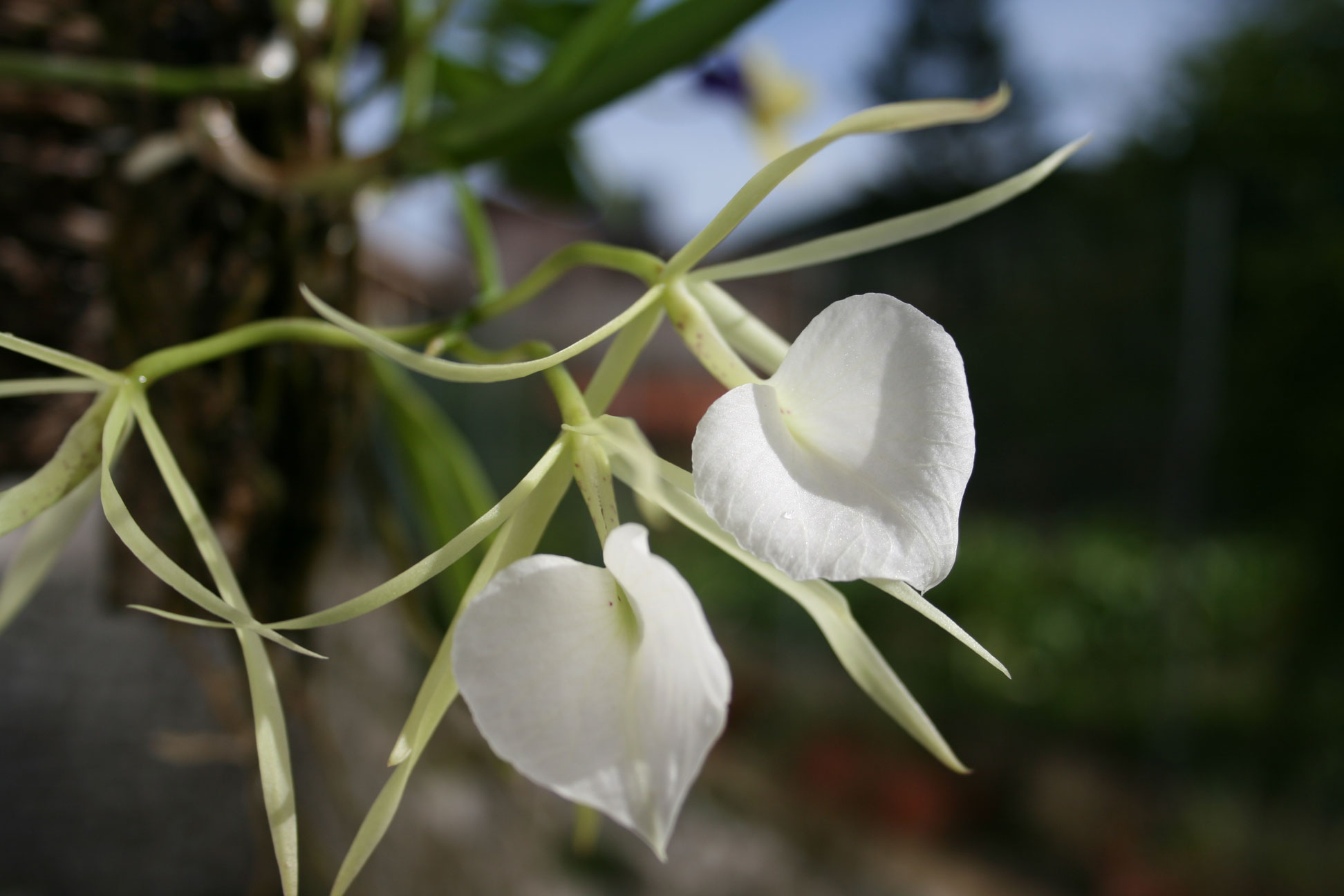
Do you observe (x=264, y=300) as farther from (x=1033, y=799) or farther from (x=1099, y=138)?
(x=1099, y=138)

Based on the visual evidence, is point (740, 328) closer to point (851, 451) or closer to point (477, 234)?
point (851, 451)

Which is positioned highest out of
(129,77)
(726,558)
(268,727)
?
(129,77)

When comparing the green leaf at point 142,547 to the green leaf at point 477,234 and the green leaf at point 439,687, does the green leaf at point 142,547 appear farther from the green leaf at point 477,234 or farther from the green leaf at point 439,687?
the green leaf at point 477,234

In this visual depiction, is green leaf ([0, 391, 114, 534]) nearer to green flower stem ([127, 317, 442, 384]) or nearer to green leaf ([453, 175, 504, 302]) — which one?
green flower stem ([127, 317, 442, 384])

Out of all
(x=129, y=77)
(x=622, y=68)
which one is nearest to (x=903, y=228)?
(x=622, y=68)

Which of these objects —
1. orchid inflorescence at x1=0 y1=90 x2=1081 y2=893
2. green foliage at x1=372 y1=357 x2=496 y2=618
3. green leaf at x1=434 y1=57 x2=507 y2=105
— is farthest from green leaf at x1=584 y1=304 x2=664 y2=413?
green leaf at x1=434 y1=57 x2=507 y2=105

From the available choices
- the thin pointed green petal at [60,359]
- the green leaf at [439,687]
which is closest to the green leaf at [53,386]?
the thin pointed green petal at [60,359]

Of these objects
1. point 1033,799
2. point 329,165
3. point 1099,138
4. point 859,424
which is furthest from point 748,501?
point 1099,138
